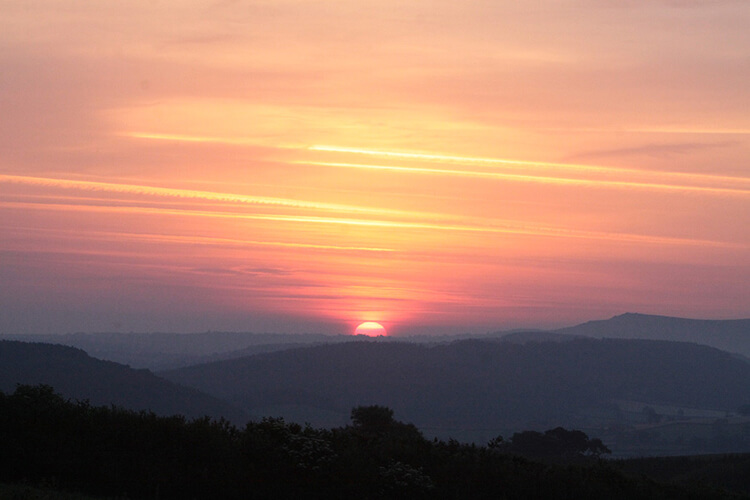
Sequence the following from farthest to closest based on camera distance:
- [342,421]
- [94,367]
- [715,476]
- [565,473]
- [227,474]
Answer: [342,421] < [94,367] < [715,476] < [565,473] < [227,474]

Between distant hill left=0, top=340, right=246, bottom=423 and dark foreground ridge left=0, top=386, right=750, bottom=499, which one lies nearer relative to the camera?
dark foreground ridge left=0, top=386, right=750, bottom=499

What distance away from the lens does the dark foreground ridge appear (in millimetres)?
21828

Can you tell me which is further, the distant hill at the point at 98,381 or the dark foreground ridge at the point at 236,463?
the distant hill at the point at 98,381

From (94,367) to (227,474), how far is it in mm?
145497

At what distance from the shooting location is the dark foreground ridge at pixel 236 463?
21828mm

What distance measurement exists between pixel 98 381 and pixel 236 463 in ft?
451

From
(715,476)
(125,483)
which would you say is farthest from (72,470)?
(715,476)

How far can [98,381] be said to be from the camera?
152625 mm

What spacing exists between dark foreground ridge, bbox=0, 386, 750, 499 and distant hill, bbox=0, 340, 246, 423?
398ft

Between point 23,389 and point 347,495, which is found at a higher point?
point 23,389

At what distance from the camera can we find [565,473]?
2803 centimetres

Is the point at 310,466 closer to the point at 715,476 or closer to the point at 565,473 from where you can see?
the point at 565,473

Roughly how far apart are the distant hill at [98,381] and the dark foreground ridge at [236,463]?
→ 12133 cm

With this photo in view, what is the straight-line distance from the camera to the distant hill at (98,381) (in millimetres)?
145750
